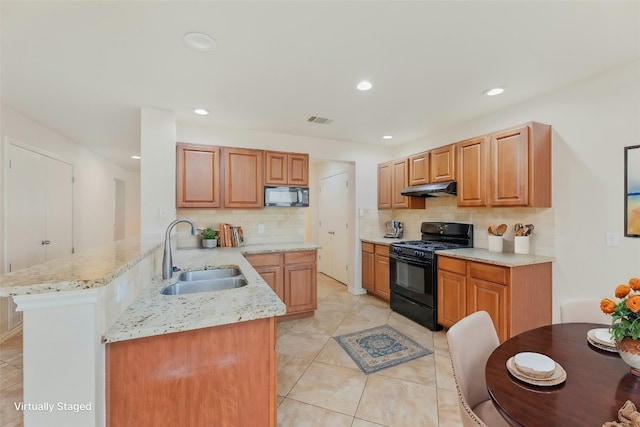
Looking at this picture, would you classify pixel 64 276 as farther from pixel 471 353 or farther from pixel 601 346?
pixel 601 346

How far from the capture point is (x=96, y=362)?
1026mm

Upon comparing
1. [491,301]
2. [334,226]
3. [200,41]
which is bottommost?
[491,301]

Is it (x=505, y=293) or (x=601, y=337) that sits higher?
(x=601, y=337)

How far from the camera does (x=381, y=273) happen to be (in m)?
4.09

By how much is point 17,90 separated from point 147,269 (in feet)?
7.70

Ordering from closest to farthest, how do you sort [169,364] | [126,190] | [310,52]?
1. [169,364]
2. [310,52]
3. [126,190]

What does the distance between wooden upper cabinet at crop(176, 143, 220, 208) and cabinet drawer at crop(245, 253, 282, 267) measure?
2.63 feet

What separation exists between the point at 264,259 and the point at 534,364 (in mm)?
2692

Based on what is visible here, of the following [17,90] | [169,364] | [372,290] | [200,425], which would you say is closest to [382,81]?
[169,364]

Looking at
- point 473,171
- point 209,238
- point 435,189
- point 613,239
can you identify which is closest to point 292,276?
point 209,238

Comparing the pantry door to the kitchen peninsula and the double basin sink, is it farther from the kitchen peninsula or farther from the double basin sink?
the kitchen peninsula

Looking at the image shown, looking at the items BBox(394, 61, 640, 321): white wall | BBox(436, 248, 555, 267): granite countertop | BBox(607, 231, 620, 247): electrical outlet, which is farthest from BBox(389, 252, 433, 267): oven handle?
Result: BBox(607, 231, 620, 247): electrical outlet

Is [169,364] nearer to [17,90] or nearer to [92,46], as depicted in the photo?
[92,46]

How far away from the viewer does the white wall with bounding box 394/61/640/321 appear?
7.16ft
